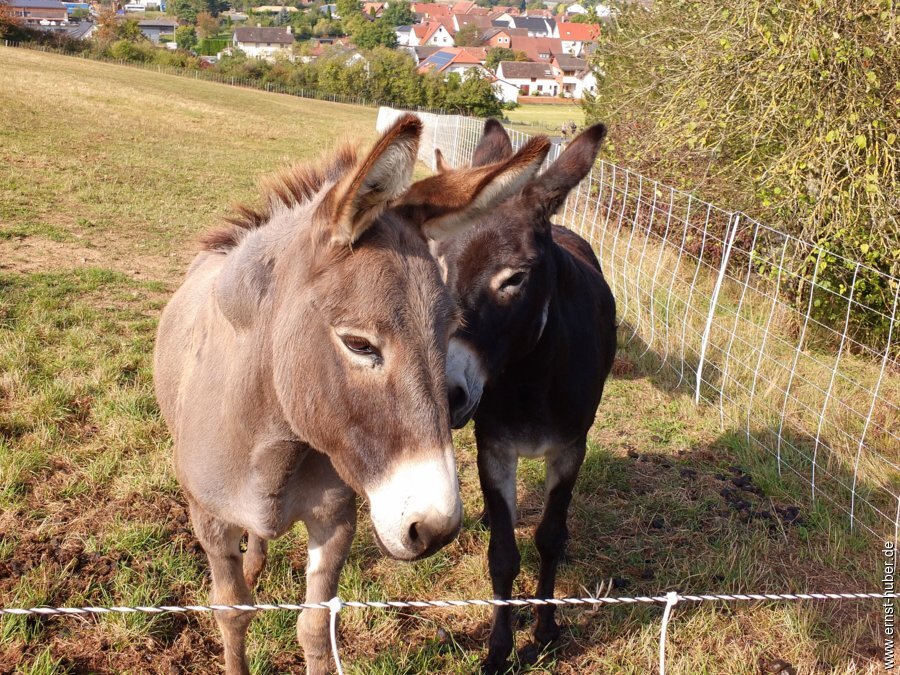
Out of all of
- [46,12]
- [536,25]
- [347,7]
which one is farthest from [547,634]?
[347,7]

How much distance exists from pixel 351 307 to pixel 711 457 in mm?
4459

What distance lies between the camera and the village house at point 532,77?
110 meters

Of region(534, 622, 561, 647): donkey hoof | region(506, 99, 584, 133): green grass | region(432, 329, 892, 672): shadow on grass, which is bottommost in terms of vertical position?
region(506, 99, 584, 133): green grass

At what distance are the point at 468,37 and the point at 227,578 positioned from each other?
170m

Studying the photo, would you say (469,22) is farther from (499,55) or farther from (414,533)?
(414,533)

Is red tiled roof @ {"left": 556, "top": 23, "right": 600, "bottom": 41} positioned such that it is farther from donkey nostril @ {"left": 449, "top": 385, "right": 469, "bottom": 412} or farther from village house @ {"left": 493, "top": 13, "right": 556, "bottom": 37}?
donkey nostril @ {"left": 449, "top": 385, "right": 469, "bottom": 412}

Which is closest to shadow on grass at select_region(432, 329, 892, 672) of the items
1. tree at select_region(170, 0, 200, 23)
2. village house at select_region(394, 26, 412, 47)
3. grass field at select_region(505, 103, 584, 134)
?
grass field at select_region(505, 103, 584, 134)

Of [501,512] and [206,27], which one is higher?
[206,27]

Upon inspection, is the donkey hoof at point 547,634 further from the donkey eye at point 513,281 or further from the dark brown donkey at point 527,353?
the donkey eye at point 513,281

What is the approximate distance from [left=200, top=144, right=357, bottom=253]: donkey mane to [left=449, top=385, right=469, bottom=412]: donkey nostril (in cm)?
93

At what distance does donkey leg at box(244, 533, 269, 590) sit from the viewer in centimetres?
356

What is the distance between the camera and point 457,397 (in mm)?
2654

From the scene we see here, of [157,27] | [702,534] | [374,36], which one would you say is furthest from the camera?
[157,27]

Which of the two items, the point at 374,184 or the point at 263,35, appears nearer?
the point at 374,184
